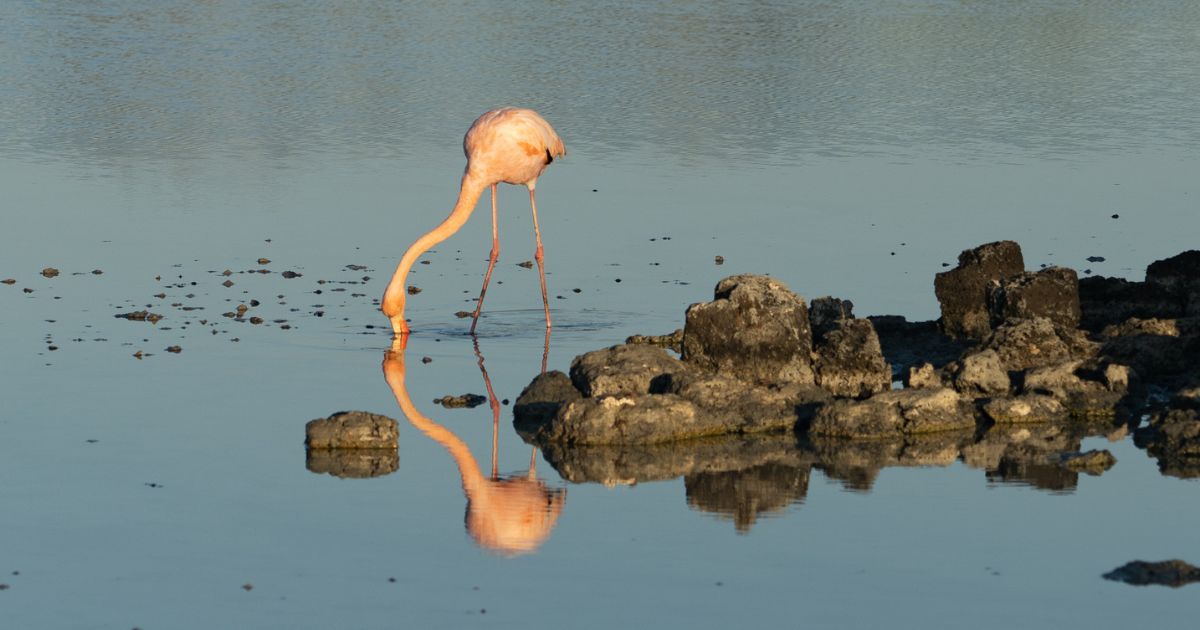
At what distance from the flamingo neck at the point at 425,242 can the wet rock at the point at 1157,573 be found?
9.76 m

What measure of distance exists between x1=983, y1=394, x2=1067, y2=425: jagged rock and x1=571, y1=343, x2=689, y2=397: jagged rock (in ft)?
9.24

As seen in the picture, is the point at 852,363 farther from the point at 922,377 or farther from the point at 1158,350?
the point at 1158,350

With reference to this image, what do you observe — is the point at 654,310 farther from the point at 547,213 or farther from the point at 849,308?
the point at 547,213

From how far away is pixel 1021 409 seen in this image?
1959cm

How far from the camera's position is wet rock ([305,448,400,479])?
1803 centimetres

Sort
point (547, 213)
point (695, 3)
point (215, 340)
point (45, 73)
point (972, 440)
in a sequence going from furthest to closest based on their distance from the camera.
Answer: point (695, 3), point (45, 73), point (547, 213), point (215, 340), point (972, 440)

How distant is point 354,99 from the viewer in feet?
137

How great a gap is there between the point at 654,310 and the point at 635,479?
6.63 metres

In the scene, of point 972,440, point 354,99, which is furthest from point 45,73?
point 972,440

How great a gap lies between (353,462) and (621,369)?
2811 millimetres

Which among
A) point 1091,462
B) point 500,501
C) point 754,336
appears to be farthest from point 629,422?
point 1091,462

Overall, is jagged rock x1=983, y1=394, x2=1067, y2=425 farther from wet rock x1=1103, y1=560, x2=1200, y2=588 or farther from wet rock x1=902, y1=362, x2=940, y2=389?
wet rock x1=1103, y1=560, x2=1200, y2=588

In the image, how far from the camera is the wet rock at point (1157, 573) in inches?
584

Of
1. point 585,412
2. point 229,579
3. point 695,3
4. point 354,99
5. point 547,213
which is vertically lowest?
point 229,579
